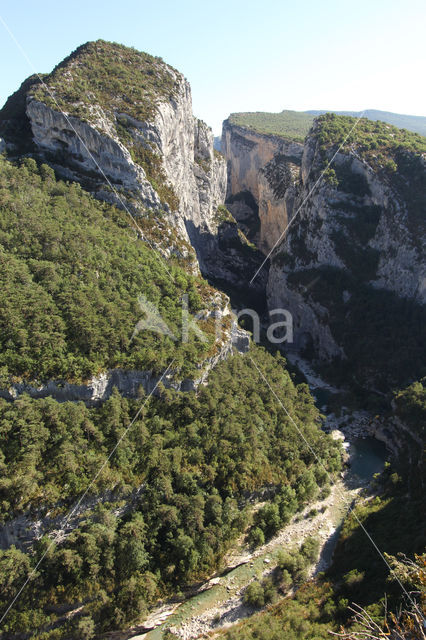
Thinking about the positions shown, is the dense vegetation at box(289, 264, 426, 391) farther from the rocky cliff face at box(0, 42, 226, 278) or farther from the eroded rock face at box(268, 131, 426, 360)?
the rocky cliff face at box(0, 42, 226, 278)

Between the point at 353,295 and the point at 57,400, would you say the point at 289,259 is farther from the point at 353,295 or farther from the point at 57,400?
the point at 57,400

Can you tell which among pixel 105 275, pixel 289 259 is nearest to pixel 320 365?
pixel 289 259

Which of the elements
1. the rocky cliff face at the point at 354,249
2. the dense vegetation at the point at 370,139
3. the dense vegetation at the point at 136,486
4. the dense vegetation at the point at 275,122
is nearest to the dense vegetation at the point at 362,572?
the dense vegetation at the point at 136,486

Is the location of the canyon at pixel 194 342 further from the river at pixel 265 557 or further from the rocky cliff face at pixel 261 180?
the rocky cliff face at pixel 261 180

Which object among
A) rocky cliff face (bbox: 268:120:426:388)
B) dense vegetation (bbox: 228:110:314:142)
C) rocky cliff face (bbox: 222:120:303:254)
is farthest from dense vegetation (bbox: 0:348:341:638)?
dense vegetation (bbox: 228:110:314:142)

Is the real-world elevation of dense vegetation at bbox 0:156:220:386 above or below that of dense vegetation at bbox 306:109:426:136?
below
